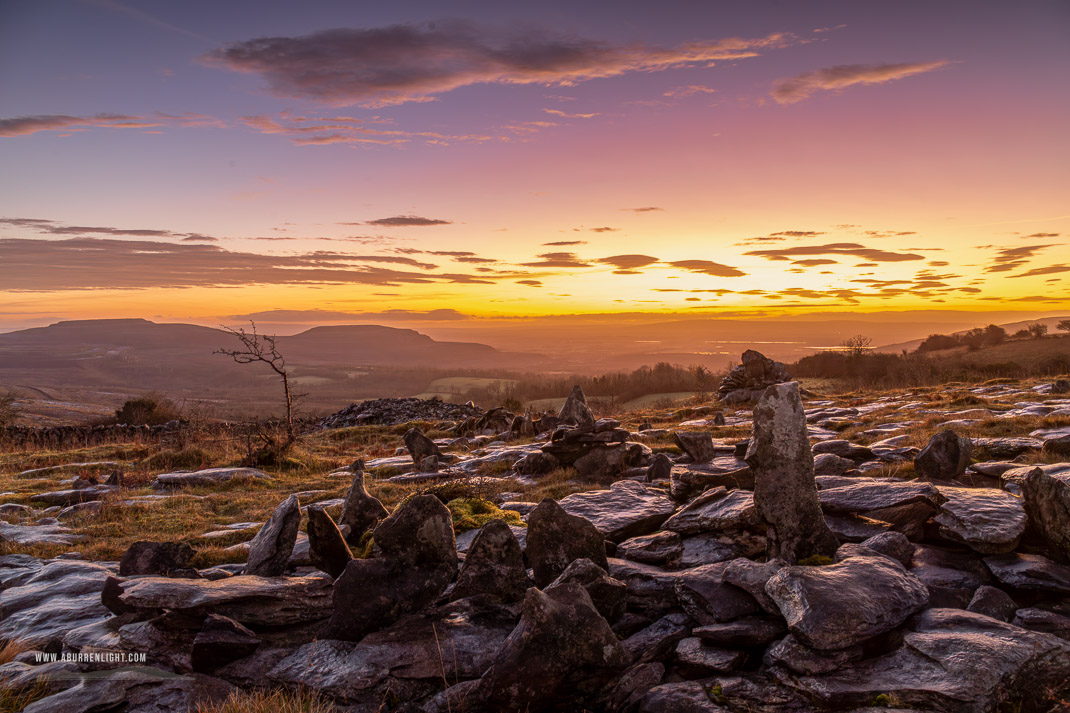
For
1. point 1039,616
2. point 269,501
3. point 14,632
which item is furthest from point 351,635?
point 269,501

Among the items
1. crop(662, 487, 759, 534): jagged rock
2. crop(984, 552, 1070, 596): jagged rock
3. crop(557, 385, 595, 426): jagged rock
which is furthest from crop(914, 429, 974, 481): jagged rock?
crop(557, 385, 595, 426): jagged rock

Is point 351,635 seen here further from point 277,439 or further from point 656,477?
point 277,439

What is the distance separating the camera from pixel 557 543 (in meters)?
7.98

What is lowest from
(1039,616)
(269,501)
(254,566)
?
(269,501)

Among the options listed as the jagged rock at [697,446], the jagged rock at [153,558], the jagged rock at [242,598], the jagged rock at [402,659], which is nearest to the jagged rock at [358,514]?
the jagged rock at [242,598]

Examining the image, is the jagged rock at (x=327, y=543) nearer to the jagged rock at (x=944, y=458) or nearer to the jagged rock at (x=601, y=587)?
the jagged rock at (x=601, y=587)

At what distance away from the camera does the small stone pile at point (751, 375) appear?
3800cm

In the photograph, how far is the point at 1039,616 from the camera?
580 centimetres

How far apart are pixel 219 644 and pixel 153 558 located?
3551 mm

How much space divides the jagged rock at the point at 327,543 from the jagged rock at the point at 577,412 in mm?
9616

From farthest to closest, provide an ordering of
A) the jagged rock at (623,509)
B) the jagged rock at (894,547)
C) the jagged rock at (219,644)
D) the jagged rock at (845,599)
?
the jagged rock at (623,509) < the jagged rock at (894,547) < the jagged rock at (219,644) < the jagged rock at (845,599)

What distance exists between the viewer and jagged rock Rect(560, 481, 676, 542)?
937 cm

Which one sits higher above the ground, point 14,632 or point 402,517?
point 402,517

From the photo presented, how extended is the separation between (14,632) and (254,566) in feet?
9.45
